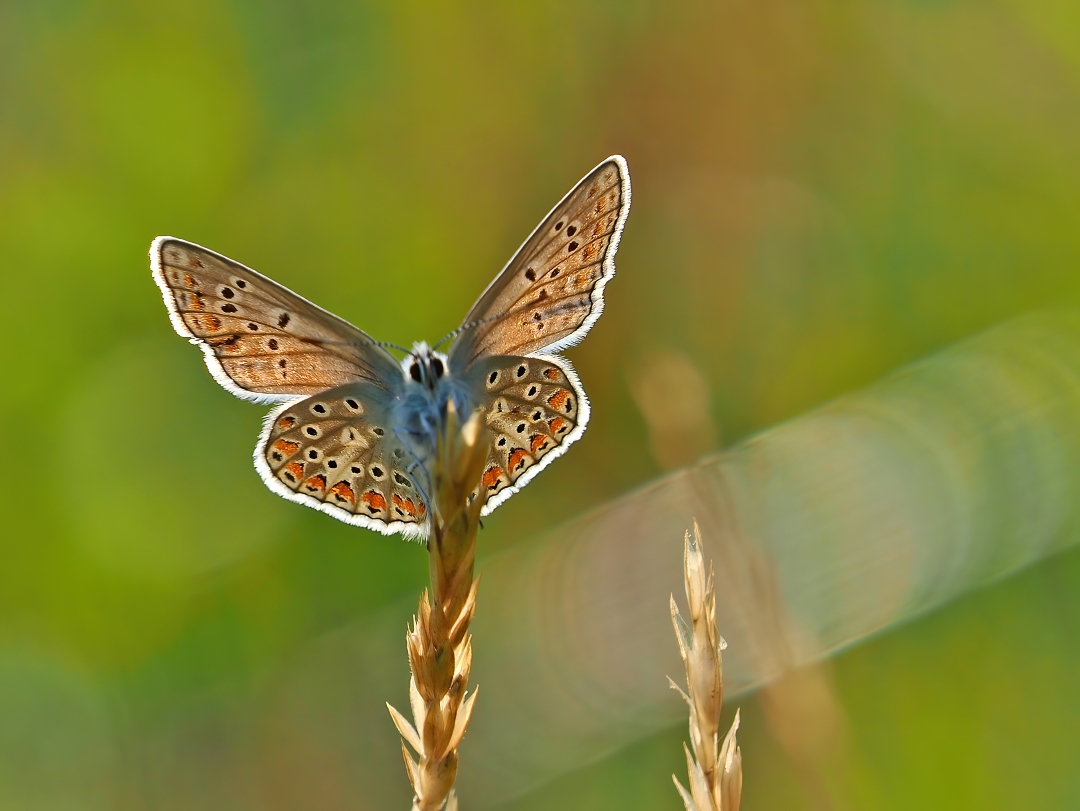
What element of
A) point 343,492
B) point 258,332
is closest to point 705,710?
point 343,492

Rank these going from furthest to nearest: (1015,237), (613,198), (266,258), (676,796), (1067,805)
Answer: (266,258), (1015,237), (676,796), (1067,805), (613,198)

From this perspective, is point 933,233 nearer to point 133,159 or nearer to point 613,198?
point 613,198

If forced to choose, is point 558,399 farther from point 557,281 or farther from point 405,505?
point 405,505

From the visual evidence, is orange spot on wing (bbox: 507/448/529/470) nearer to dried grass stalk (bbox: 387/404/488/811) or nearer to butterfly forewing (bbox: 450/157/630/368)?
butterfly forewing (bbox: 450/157/630/368)

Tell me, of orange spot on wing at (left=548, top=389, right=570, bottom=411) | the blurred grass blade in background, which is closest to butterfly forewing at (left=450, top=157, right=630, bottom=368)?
orange spot on wing at (left=548, top=389, right=570, bottom=411)

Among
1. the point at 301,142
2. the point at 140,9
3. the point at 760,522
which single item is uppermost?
the point at 140,9

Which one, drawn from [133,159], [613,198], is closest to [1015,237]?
[613,198]
